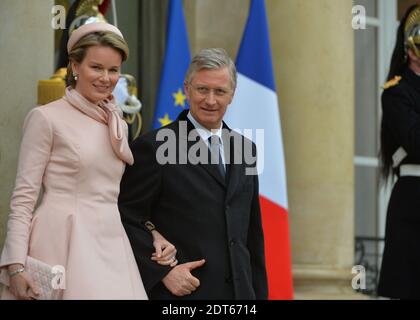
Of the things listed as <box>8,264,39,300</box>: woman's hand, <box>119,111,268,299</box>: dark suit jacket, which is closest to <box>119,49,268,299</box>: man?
<box>119,111,268,299</box>: dark suit jacket

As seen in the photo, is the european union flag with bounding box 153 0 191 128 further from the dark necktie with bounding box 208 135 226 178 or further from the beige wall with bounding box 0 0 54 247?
the dark necktie with bounding box 208 135 226 178

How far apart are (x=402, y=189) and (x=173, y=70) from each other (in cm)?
174

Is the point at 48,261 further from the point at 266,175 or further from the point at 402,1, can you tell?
the point at 402,1

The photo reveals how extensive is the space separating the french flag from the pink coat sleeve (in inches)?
126

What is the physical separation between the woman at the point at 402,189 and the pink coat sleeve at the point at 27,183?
9.47 feet

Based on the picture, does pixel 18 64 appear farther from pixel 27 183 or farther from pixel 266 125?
pixel 266 125

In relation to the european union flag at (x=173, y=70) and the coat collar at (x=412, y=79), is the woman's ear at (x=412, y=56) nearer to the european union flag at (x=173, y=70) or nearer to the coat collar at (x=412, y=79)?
the coat collar at (x=412, y=79)

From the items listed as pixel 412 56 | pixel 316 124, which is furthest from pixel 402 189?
pixel 316 124

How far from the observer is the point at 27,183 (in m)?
4.13

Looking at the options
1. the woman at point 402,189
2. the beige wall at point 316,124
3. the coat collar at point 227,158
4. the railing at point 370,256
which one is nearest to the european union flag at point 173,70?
the beige wall at point 316,124

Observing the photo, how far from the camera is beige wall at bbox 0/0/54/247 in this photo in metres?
5.50

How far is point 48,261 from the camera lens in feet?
13.5

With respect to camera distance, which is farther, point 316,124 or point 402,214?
point 316,124

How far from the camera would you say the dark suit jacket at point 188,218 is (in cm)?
442
